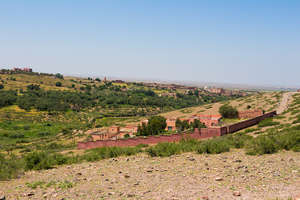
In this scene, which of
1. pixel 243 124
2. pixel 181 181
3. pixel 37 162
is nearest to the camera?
pixel 181 181

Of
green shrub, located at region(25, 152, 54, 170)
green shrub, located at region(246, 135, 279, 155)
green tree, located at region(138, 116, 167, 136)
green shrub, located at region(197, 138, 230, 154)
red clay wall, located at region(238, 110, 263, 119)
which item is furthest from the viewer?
red clay wall, located at region(238, 110, 263, 119)

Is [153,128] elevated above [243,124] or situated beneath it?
situated beneath

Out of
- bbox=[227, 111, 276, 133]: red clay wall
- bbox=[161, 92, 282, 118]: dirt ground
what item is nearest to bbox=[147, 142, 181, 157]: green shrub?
bbox=[227, 111, 276, 133]: red clay wall

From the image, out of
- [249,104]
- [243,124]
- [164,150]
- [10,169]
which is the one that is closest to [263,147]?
[164,150]

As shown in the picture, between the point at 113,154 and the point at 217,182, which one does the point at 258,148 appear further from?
the point at 113,154

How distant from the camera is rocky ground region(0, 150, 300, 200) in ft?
23.5

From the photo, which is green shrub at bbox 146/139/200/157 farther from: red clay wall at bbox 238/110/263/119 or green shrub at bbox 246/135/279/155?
red clay wall at bbox 238/110/263/119

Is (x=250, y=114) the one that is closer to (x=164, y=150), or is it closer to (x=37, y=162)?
(x=164, y=150)

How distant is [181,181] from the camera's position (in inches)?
335

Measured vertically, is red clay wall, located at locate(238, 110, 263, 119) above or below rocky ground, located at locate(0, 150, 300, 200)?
below

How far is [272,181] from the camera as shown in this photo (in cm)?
784

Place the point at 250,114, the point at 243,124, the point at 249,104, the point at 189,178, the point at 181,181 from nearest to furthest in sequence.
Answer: the point at 181,181 → the point at 189,178 → the point at 243,124 → the point at 250,114 → the point at 249,104

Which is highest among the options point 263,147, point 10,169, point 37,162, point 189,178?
point 263,147

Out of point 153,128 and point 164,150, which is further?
point 153,128
